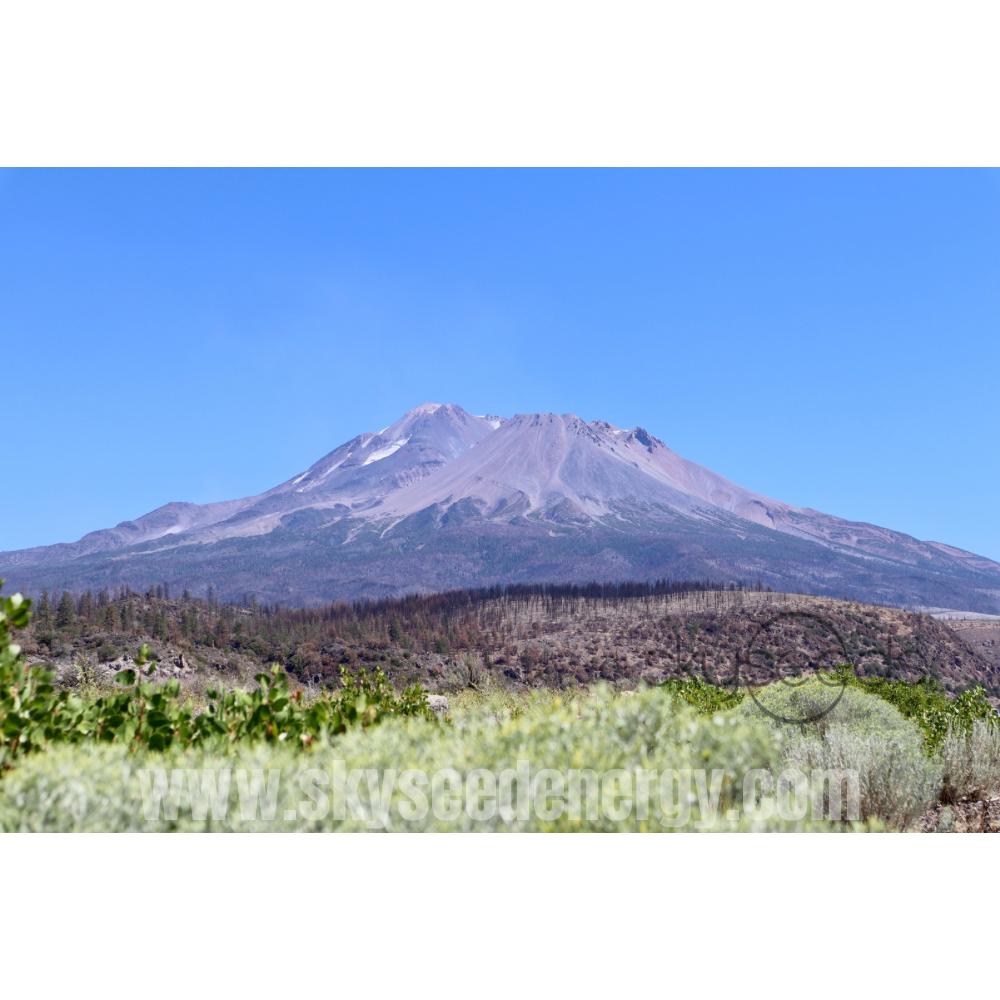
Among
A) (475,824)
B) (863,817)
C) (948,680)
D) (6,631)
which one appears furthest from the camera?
(948,680)

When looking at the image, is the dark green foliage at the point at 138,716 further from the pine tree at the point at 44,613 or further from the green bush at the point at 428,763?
the pine tree at the point at 44,613

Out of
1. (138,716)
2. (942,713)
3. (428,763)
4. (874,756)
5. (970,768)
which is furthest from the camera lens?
(942,713)

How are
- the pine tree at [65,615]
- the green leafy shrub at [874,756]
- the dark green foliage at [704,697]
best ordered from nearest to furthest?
1. the green leafy shrub at [874,756]
2. the dark green foliage at [704,697]
3. the pine tree at [65,615]

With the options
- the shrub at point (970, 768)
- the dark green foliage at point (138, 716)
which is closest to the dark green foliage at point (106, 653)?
the dark green foliage at point (138, 716)

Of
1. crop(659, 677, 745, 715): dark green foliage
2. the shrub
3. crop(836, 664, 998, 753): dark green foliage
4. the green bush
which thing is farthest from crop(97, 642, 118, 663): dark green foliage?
the shrub

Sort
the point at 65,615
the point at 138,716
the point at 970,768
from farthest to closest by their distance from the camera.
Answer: the point at 65,615 < the point at 970,768 < the point at 138,716

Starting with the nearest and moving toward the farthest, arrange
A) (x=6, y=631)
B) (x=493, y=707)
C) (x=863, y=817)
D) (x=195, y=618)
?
1. (x=6, y=631)
2. (x=863, y=817)
3. (x=493, y=707)
4. (x=195, y=618)

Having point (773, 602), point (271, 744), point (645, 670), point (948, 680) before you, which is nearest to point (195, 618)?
point (645, 670)

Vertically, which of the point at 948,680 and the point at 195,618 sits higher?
the point at 195,618

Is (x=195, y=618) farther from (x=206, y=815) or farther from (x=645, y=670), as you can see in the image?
(x=206, y=815)

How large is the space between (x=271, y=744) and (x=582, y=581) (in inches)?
6761

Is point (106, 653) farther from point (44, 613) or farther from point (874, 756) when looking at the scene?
point (874, 756)

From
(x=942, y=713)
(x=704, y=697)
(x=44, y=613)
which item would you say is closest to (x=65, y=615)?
(x=44, y=613)

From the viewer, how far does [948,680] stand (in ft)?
146
